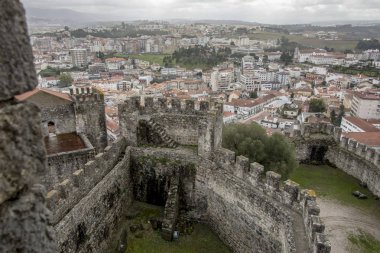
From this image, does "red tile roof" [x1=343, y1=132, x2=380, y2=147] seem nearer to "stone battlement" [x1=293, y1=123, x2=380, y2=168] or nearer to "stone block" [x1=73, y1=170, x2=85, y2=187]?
"stone battlement" [x1=293, y1=123, x2=380, y2=168]

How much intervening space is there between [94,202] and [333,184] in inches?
458

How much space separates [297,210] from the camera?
32.4 ft

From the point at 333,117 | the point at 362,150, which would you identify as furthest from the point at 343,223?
the point at 333,117

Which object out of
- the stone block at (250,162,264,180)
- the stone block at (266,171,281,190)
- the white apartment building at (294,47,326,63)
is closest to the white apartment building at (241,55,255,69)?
the white apartment building at (294,47,326,63)

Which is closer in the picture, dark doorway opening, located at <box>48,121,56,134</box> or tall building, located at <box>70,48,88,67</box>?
dark doorway opening, located at <box>48,121,56,134</box>

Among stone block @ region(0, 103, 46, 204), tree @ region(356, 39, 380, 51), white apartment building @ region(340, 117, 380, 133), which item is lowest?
white apartment building @ region(340, 117, 380, 133)

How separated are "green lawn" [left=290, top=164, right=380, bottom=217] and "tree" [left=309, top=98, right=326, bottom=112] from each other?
211ft

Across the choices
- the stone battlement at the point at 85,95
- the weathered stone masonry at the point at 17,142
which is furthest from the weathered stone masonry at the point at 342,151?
the weathered stone masonry at the point at 17,142

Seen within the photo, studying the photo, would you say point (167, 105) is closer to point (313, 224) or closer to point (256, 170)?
point (256, 170)

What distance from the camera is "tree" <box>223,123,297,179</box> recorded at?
55.8 feet

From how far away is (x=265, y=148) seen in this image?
1795 centimetres

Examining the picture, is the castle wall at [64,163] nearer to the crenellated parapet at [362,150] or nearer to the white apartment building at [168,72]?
the crenellated parapet at [362,150]

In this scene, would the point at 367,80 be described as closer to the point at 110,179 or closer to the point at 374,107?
the point at 374,107

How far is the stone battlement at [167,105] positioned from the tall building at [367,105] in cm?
7186
